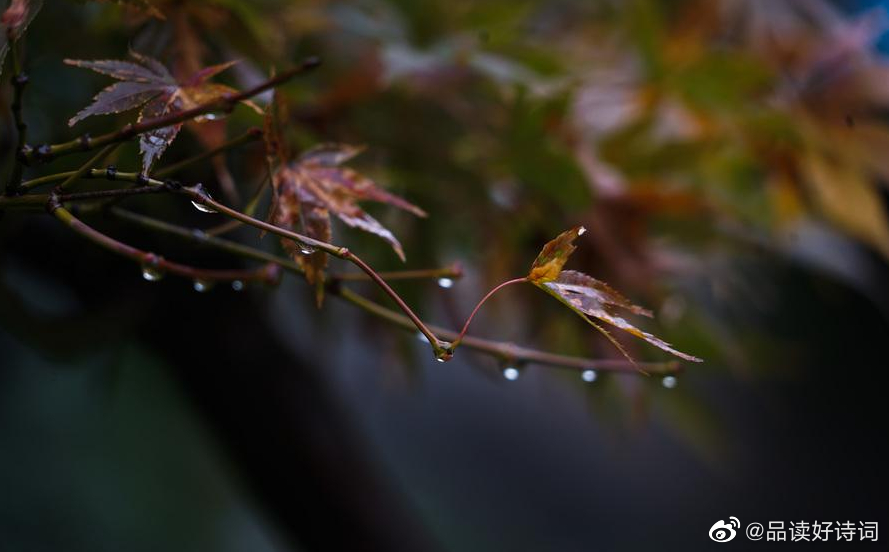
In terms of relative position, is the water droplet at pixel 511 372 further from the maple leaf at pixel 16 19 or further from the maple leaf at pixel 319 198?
the maple leaf at pixel 16 19

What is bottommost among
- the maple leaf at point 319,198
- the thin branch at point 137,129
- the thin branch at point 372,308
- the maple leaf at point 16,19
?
the thin branch at point 372,308

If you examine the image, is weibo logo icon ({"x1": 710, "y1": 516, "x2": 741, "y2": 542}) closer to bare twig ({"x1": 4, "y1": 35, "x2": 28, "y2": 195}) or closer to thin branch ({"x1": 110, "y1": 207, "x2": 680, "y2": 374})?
thin branch ({"x1": 110, "y1": 207, "x2": 680, "y2": 374})

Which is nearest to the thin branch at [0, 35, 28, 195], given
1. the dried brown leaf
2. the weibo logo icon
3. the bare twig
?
the bare twig

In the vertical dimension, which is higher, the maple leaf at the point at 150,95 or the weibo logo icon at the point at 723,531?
the maple leaf at the point at 150,95

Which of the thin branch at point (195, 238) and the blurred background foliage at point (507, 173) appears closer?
the thin branch at point (195, 238)

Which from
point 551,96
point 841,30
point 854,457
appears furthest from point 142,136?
point 854,457

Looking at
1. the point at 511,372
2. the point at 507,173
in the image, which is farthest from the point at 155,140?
the point at 507,173

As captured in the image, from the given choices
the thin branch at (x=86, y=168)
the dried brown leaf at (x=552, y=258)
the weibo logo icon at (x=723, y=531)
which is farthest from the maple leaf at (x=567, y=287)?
the weibo logo icon at (x=723, y=531)

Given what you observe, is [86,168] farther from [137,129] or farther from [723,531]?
[723,531]
